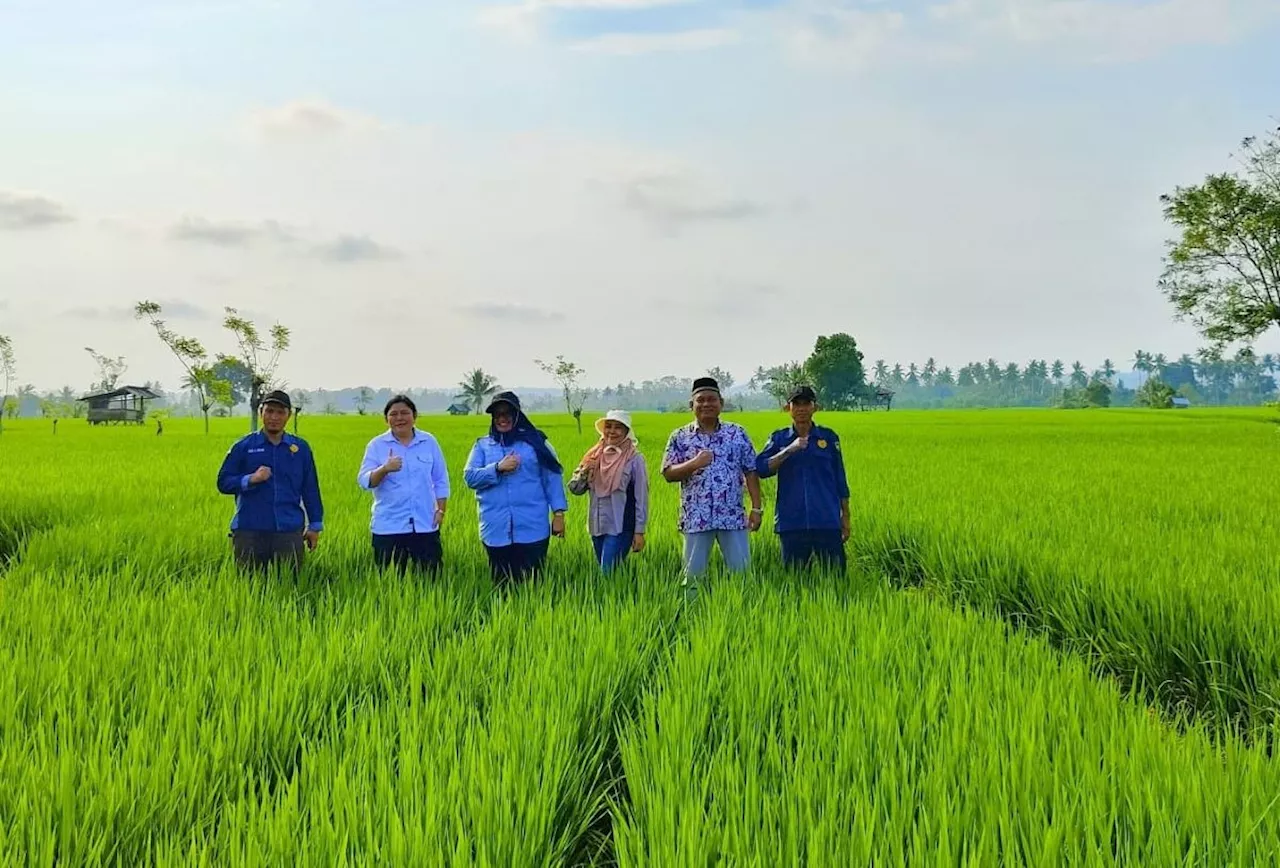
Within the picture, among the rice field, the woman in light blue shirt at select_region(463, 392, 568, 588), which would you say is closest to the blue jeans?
the rice field

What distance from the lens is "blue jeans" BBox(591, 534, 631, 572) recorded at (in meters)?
5.09

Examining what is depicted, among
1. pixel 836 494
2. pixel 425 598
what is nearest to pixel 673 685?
pixel 425 598

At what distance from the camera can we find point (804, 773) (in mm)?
2264

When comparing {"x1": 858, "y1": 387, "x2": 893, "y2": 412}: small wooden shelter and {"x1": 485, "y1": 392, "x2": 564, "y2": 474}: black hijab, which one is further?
{"x1": 858, "y1": 387, "x2": 893, "y2": 412}: small wooden shelter

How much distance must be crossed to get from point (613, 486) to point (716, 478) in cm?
71

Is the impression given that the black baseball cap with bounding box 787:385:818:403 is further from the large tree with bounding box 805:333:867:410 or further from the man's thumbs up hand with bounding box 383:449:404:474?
the large tree with bounding box 805:333:867:410

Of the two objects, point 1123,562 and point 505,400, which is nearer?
point 505,400

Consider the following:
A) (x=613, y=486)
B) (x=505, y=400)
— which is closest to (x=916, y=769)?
(x=613, y=486)

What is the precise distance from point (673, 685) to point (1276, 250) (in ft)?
89.3

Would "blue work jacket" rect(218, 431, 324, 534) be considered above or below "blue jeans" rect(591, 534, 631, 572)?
above

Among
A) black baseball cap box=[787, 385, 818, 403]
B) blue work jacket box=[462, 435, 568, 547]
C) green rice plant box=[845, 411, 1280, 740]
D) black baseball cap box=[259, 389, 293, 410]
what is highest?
black baseball cap box=[259, 389, 293, 410]

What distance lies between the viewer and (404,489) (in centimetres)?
494

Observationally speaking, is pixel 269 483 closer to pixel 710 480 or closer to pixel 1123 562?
pixel 710 480

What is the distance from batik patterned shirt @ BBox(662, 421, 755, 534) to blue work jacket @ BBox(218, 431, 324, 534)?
8.31 feet
